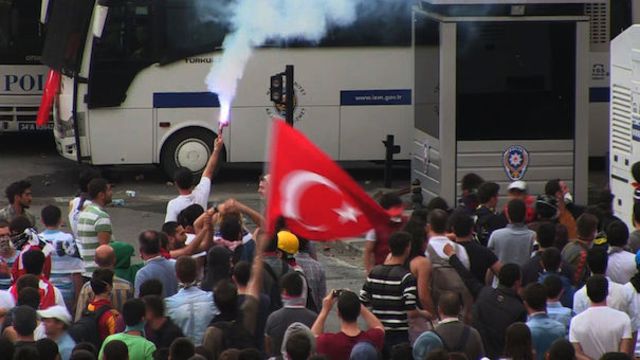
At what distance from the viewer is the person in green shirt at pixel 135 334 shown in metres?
8.97

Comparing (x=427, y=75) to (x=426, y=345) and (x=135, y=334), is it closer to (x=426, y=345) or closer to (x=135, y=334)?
(x=426, y=345)

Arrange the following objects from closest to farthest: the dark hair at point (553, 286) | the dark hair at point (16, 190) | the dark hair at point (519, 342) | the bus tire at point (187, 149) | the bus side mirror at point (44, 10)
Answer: the dark hair at point (519, 342)
the dark hair at point (553, 286)
the dark hair at point (16, 190)
the bus tire at point (187, 149)
the bus side mirror at point (44, 10)

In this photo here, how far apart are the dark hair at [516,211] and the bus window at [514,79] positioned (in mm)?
6457

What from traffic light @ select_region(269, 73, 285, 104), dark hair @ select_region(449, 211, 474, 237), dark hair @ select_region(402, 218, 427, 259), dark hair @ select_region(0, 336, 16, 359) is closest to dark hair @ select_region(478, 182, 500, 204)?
dark hair @ select_region(449, 211, 474, 237)

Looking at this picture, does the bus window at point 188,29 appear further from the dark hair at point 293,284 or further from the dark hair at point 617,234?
the dark hair at point 293,284

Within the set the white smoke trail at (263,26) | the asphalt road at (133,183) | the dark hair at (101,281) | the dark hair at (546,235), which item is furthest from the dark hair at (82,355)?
the white smoke trail at (263,26)

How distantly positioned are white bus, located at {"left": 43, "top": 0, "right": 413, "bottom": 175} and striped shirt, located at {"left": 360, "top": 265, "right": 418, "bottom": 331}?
10981 millimetres

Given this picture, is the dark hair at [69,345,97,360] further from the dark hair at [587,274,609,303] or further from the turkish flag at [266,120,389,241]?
the dark hair at [587,274,609,303]

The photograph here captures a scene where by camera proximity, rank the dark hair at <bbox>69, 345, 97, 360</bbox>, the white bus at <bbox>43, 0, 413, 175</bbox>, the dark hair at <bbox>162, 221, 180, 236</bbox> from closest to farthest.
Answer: the dark hair at <bbox>69, 345, 97, 360</bbox>
the dark hair at <bbox>162, 221, 180, 236</bbox>
the white bus at <bbox>43, 0, 413, 175</bbox>

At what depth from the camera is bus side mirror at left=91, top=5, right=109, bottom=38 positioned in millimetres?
20297

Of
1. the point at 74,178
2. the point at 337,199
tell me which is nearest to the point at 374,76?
the point at 74,178

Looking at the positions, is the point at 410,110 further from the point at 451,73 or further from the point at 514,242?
the point at 514,242

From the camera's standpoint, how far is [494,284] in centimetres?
1139

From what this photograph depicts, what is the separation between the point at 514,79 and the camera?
59.4ft
